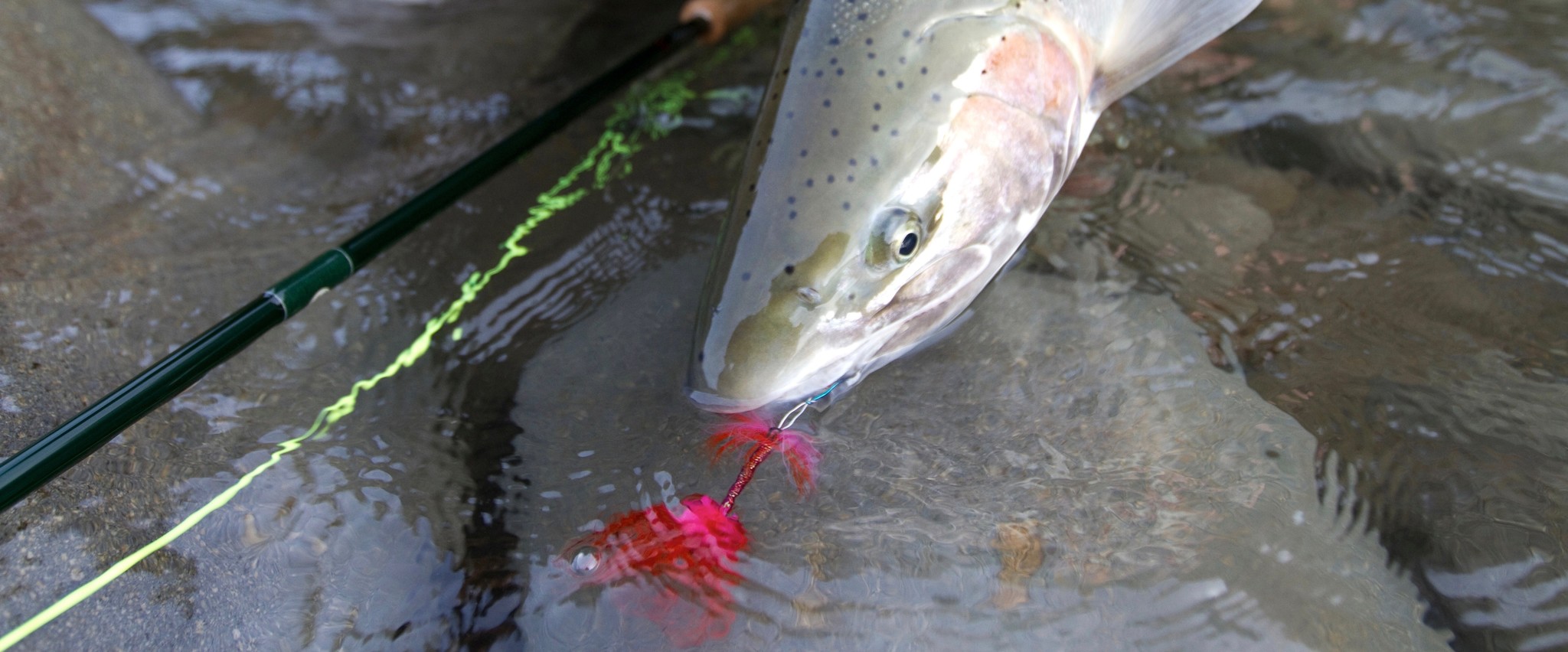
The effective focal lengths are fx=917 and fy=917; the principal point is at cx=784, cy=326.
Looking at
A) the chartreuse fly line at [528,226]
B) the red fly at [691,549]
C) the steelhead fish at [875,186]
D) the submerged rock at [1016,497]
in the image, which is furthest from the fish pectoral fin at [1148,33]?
the chartreuse fly line at [528,226]

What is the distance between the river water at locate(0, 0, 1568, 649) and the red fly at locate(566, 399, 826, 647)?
33mm

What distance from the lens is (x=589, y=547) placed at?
1.56 m

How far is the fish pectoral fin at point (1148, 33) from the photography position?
6.28ft

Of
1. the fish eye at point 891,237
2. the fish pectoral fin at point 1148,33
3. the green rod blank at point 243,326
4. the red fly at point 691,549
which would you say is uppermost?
the fish pectoral fin at point 1148,33

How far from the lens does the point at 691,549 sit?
5.01ft

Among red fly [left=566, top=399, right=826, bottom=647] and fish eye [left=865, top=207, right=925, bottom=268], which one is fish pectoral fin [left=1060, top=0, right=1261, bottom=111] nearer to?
fish eye [left=865, top=207, right=925, bottom=268]

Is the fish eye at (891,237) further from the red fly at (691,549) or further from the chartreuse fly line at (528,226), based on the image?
the chartreuse fly line at (528,226)

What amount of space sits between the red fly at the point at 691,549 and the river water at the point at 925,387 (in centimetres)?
3

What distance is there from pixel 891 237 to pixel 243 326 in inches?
44.6

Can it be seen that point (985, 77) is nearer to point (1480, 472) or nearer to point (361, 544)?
point (1480, 472)

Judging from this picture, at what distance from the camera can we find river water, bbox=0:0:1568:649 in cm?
147

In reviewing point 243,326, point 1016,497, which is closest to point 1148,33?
point 1016,497

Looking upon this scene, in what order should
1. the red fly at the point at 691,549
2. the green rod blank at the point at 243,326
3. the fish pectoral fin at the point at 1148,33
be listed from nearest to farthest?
the green rod blank at the point at 243,326 < the red fly at the point at 691,549 < the fish pectoral fin at the point at 1148,33

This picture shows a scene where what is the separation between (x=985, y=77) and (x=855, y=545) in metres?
0.86
